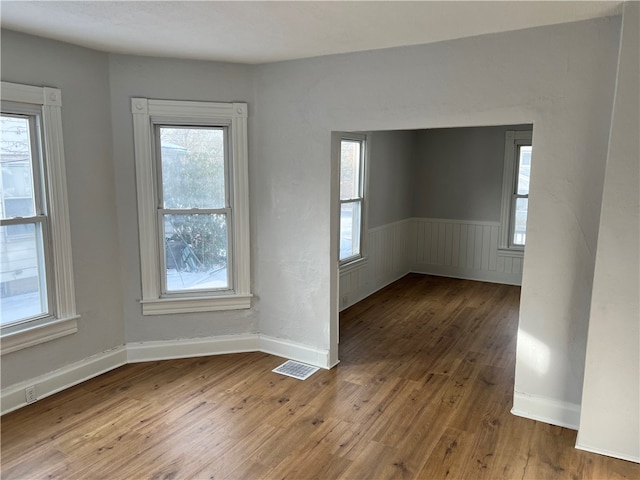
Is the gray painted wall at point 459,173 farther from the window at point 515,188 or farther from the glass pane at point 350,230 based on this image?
the glass pane at point 350,230

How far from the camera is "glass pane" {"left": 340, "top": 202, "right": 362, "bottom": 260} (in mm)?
5422

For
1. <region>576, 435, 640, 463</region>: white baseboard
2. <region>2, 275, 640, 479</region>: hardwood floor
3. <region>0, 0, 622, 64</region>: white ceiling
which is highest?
<region>0, 0, 622, 64</region>: white ceiling

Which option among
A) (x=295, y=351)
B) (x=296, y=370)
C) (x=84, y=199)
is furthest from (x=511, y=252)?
(x=84, y=199)

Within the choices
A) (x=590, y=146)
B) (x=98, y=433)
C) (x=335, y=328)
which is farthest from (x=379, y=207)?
(x=98, y=433)

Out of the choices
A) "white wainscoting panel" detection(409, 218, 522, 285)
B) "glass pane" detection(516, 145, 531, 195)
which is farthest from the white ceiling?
"white wainscoting panel" detection(409, 218, 522, 285)

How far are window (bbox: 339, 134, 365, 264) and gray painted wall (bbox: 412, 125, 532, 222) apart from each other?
185cm

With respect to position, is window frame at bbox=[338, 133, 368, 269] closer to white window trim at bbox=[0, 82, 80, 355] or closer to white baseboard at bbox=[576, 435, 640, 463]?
white window trim at bbox=[0, 82, 80, 355]

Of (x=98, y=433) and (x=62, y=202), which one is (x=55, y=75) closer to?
(x=62, y=202)

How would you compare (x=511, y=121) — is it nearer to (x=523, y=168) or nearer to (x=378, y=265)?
(x=378, y=265)

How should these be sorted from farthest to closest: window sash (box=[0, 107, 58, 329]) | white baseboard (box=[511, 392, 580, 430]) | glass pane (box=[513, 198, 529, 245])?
glass pane (box=[513, 198, 529, 245]) < window sash (box=[0, 107, 58, 329]) < white baseboard (box=[511, 392, 580, 430])

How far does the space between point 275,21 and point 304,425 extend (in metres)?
2.49

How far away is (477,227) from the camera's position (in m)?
6.77

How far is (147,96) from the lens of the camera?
11.9 feet

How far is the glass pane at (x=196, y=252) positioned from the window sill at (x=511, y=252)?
426cm
